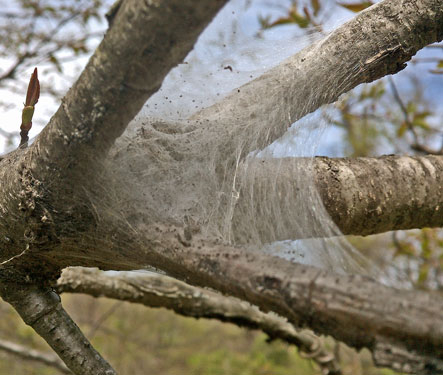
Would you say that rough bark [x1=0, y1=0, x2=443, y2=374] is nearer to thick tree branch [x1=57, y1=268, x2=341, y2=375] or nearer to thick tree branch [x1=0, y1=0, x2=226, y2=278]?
thick tree branch [x1=0, y1=0, x2=226, y2=278]

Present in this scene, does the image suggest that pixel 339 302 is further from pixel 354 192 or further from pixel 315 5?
pixel 315 5

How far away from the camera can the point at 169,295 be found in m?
2.66

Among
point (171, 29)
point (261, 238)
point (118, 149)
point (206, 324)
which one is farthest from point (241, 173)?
point (206, 324)

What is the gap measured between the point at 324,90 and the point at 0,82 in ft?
12.7

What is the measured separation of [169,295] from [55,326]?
1151mm

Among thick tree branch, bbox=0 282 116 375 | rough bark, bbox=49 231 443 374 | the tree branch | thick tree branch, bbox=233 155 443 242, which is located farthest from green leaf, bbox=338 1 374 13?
thick tree branch, bbox=0 282 116 375

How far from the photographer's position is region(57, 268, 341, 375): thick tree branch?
2.54 meters

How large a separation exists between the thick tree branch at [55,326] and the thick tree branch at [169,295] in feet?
2.68

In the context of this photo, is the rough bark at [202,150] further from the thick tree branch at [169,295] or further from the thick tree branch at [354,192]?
the thick tree branch at [169,295]

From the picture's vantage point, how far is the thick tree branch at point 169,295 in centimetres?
254

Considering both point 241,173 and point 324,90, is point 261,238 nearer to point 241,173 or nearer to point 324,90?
point 241,173

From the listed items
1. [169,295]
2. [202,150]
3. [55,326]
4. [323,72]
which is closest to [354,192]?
[323,72]

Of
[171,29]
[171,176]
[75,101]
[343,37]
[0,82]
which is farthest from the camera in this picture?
[0,82]

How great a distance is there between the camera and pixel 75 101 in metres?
1.11
